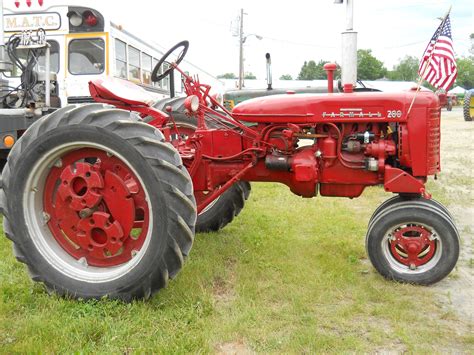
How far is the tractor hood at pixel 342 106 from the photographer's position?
3.58 m

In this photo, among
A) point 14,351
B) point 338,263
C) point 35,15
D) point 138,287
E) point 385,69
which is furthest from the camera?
point 385,69

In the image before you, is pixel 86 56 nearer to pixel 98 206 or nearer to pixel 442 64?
pixel 442 64

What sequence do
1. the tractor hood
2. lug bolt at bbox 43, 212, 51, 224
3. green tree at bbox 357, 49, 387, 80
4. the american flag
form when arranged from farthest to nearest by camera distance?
1. green tree at bbox 357, 49, 387, 80
2. the american flag
3. the tractor hood
4. lug bolt at bbox 43, 212, 51, 224

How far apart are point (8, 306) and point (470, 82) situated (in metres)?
93.4

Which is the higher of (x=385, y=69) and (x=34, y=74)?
(x=385, y=69)

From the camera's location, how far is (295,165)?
3.69 meters

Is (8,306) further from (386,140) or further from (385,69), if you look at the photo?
(385,69)

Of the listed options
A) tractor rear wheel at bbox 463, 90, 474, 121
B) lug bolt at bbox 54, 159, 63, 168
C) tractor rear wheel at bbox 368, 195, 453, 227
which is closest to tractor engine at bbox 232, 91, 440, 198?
tractor rear wheel at bbox 368, 195, 453, 227

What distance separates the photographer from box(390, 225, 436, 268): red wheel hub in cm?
348

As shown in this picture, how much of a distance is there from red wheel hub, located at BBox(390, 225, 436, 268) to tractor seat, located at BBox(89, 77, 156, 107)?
218 cm

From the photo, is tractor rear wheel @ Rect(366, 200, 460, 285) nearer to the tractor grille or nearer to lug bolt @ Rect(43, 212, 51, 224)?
the tractor grille

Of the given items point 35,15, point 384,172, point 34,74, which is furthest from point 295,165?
point 35,15

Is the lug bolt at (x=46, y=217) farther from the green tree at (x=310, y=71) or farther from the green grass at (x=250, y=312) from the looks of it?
the green tree at (x=310, y=71)

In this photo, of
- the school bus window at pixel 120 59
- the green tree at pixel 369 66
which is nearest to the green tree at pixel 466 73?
the green tree at pixel 369 66
